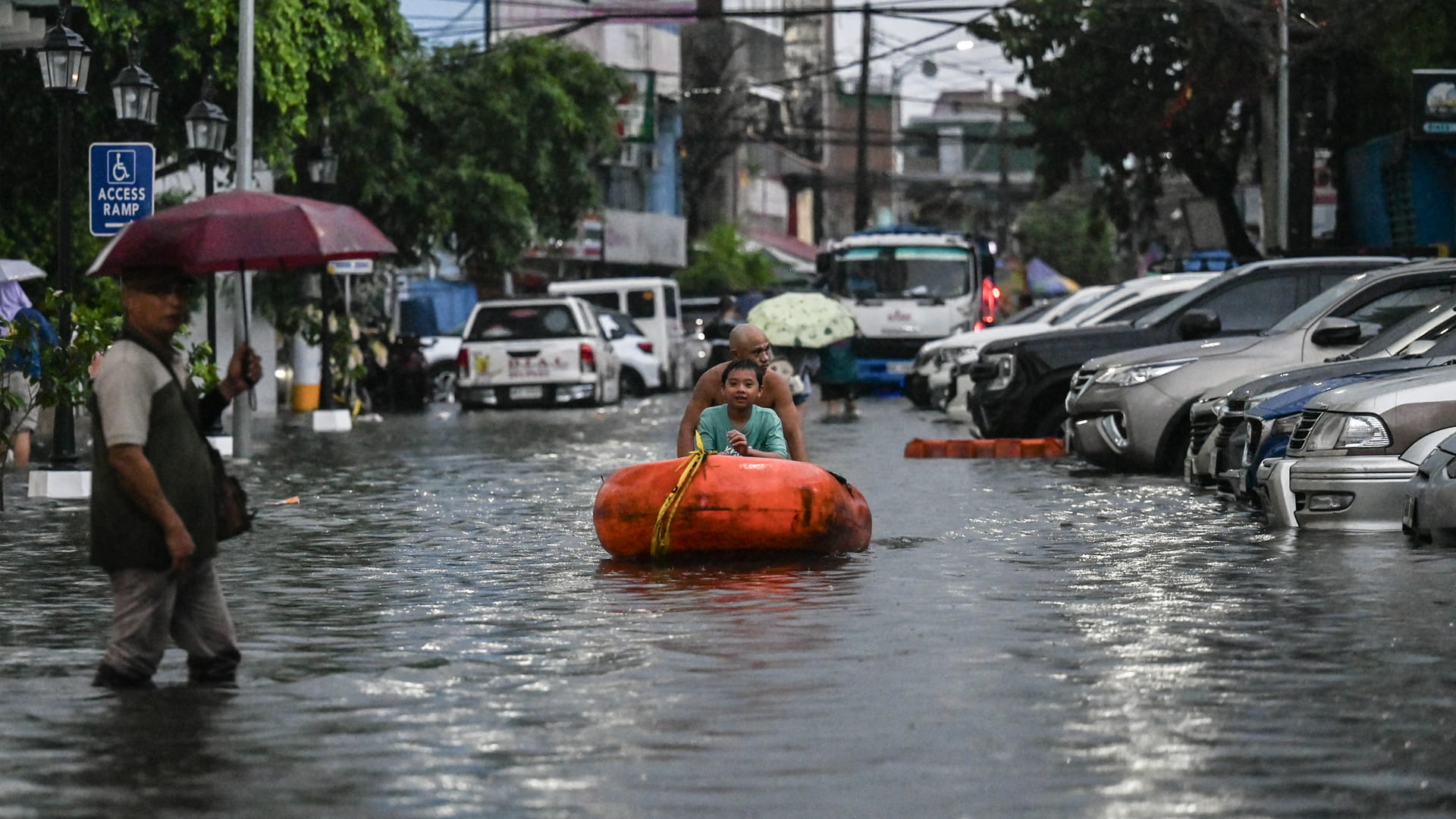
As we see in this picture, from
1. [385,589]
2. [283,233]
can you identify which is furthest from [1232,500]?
[283,233]

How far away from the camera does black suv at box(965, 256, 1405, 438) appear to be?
72.9ft

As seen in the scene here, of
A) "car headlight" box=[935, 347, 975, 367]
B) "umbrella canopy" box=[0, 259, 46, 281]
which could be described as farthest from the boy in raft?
"car headlight" box=[935, 347, 975, 367]

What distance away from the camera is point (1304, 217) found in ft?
119

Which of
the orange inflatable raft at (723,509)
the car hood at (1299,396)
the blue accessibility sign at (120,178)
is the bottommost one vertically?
the orange inflatable raft at (723,509)

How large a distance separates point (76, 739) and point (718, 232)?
72574 millimetres

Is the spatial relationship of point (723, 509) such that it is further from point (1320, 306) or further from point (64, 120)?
point (64, 120)

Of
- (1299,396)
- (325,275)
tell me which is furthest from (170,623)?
(325,275)

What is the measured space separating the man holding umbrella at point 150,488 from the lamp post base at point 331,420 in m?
25.8

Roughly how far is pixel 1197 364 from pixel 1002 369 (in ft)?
15.7

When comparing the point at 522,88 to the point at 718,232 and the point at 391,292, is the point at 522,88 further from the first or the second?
the point at 718,232

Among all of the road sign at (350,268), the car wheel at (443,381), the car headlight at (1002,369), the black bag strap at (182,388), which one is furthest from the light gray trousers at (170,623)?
the car wheel at (443,381)

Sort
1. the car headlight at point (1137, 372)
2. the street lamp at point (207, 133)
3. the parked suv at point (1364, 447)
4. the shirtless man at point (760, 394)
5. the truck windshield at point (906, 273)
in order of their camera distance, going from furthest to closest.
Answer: the truck windshield at point (906, 273), the street lamp at point (207, 133), the car headlight at point (1137, 372), the shirtless man at point (760, 394), the parked suv at point (1364, 447)

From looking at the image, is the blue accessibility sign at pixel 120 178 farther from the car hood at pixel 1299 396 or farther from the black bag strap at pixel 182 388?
the black bag strap at pixel 182 388

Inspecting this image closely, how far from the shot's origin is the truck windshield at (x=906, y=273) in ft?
147
